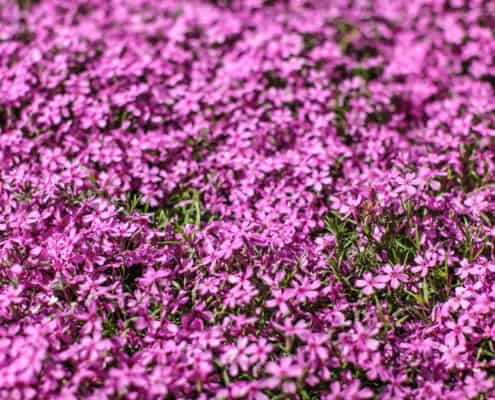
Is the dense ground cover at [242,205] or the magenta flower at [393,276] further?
the magenta flower at [393,276]

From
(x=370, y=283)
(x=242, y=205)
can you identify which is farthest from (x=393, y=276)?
(x=242, y=205)

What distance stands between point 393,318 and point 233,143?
2.07 m

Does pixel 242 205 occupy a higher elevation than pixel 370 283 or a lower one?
higher

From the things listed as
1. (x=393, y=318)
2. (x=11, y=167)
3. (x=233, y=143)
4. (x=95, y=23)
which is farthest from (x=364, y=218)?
(x=95, y=23)

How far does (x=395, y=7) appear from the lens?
24.1ft

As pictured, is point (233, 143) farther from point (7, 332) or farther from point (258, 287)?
point (7, 332)

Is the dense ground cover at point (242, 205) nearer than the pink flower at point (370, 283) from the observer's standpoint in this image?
Yes

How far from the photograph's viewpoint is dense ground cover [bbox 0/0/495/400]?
368cm

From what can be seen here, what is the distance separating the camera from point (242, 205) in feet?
15.7

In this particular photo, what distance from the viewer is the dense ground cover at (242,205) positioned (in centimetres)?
368

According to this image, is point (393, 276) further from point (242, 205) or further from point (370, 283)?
point (242, 205)

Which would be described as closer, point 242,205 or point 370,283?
point 370,283

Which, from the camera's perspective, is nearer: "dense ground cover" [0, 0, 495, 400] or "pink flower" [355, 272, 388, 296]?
"dense ground cover" [0, 0, 495, 400]

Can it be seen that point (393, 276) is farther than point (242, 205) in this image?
No
